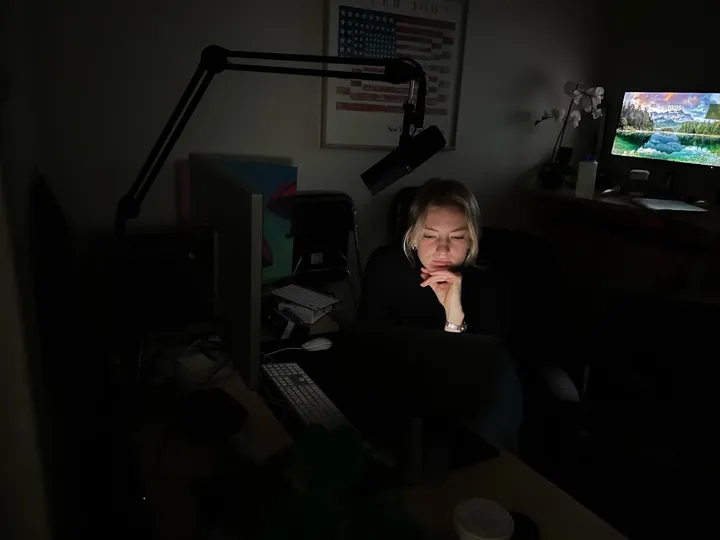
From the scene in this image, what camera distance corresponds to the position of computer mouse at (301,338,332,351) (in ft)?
5.15

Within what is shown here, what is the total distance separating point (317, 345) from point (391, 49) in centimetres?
132

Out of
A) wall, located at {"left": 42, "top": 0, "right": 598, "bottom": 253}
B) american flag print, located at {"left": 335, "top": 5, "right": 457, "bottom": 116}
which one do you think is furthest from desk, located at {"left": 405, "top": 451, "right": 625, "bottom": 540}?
american flag print, located at {"left": 335, "top": 5, "right": 457, "bottom": 116}

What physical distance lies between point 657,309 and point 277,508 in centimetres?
157

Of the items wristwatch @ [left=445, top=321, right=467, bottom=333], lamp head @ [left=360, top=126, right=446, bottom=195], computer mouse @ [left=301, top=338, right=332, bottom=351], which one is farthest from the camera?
wristwatch @ [left=445, top=321, right=467, bottom=333]

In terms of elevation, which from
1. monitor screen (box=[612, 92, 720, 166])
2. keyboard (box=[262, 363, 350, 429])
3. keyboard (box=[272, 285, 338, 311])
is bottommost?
keyboard (box=[262, 363, 350, 429])

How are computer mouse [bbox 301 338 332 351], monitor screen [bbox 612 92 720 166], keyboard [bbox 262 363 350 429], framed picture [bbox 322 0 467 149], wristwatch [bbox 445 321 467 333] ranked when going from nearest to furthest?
keyboard [bbox 262 363 350 429]
computer mouse [bbox 301 338 332 351]
wristwatch [bbox 445 321 467 333]
framed picture [bbox 322 0 467 149]
monitor screen [bbox 612 92 720 166]

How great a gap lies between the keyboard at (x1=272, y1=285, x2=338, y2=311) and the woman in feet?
0.49

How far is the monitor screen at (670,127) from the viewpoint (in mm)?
2305

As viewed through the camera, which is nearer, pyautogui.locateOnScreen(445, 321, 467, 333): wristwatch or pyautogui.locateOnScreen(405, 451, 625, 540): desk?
pyautogui.locateOnScreen(405, 451, 625, 540): desk

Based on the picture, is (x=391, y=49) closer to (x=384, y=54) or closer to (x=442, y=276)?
(x=384, y=54)

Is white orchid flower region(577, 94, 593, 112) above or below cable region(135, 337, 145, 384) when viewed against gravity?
above

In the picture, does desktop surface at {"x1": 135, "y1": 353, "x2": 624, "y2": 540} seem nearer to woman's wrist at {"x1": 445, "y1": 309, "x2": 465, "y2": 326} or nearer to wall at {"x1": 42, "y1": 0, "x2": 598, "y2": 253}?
woman's wrist at {"x1": 445, "y1": 309, "x2": 465, "y2": 326}

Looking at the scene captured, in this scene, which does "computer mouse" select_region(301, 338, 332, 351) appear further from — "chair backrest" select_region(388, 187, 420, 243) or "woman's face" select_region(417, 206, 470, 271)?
"chair backrest" select_region(388, 187, 420, 243)

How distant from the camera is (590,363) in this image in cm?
180
